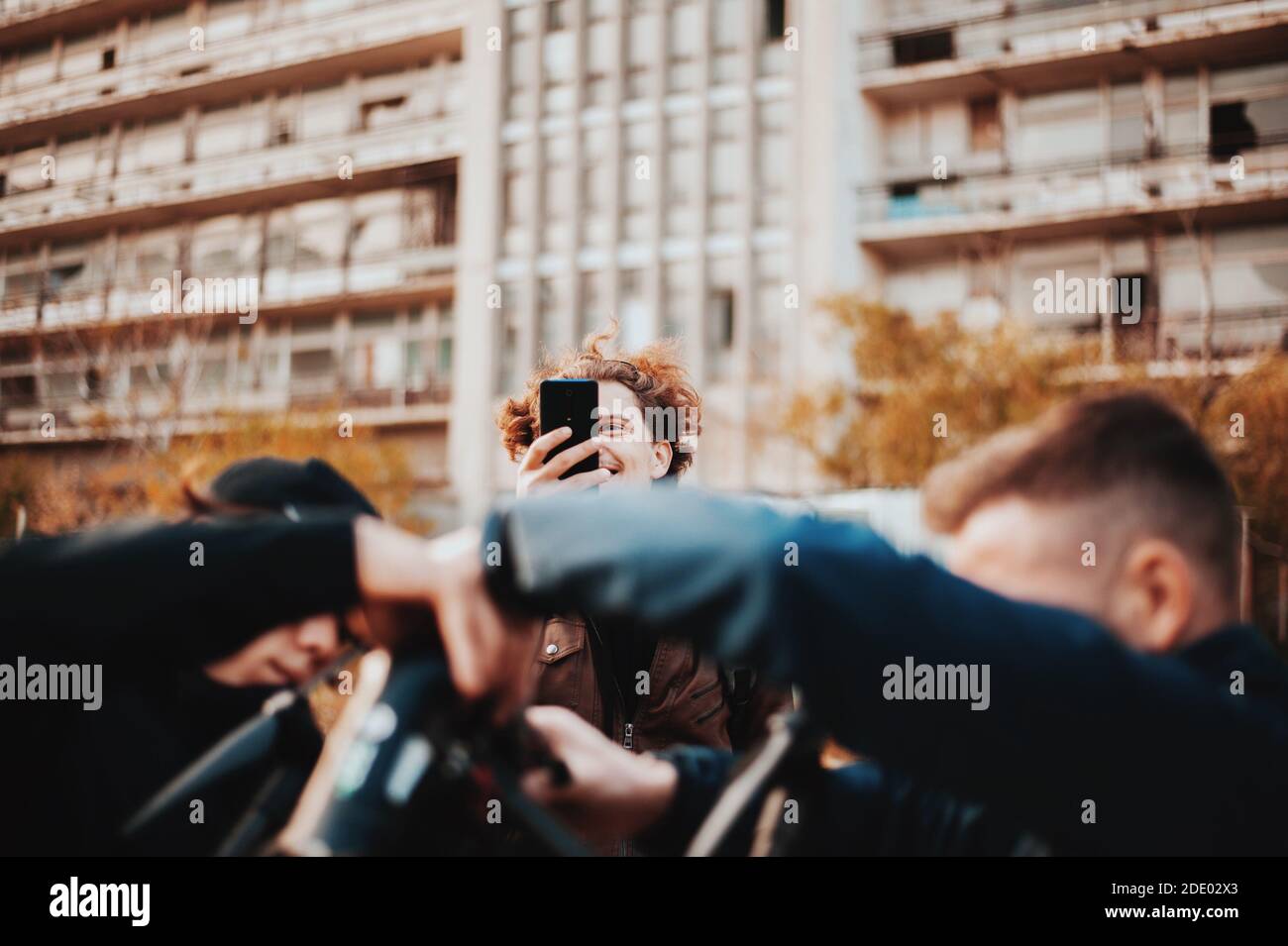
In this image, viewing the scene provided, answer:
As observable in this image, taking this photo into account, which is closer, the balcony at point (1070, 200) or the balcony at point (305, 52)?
the balcony at point (1070, 200)

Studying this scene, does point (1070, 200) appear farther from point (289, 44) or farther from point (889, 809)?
point (889, 809)

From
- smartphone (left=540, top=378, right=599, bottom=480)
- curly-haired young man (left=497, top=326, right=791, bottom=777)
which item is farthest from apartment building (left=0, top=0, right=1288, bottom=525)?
smartphone (left=540, top=378, right=599, bottom=480)

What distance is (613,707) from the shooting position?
7.08 feet

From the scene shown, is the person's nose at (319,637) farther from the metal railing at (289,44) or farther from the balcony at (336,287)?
the metal railing at (289,44)

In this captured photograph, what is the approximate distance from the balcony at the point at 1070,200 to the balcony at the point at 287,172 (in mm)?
10370

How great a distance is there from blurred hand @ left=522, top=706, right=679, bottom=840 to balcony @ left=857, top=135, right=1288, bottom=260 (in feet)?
73.4

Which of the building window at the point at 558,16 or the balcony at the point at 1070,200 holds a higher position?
the building window at the point at 558,16

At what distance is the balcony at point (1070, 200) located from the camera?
2103 centimetres

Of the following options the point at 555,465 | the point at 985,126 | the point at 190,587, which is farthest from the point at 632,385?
the point at 985,126

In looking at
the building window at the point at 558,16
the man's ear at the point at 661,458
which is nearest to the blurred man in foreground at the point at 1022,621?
the man's ear at the point at 661,458

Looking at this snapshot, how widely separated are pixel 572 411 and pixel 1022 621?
3.93ft

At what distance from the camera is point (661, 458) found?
93.4 inches

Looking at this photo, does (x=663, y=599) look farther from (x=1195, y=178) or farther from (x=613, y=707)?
(x=1195, y=178)

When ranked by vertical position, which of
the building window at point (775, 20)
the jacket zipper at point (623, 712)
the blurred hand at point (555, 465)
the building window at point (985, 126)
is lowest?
the jacket zipper at point (623, 712)
